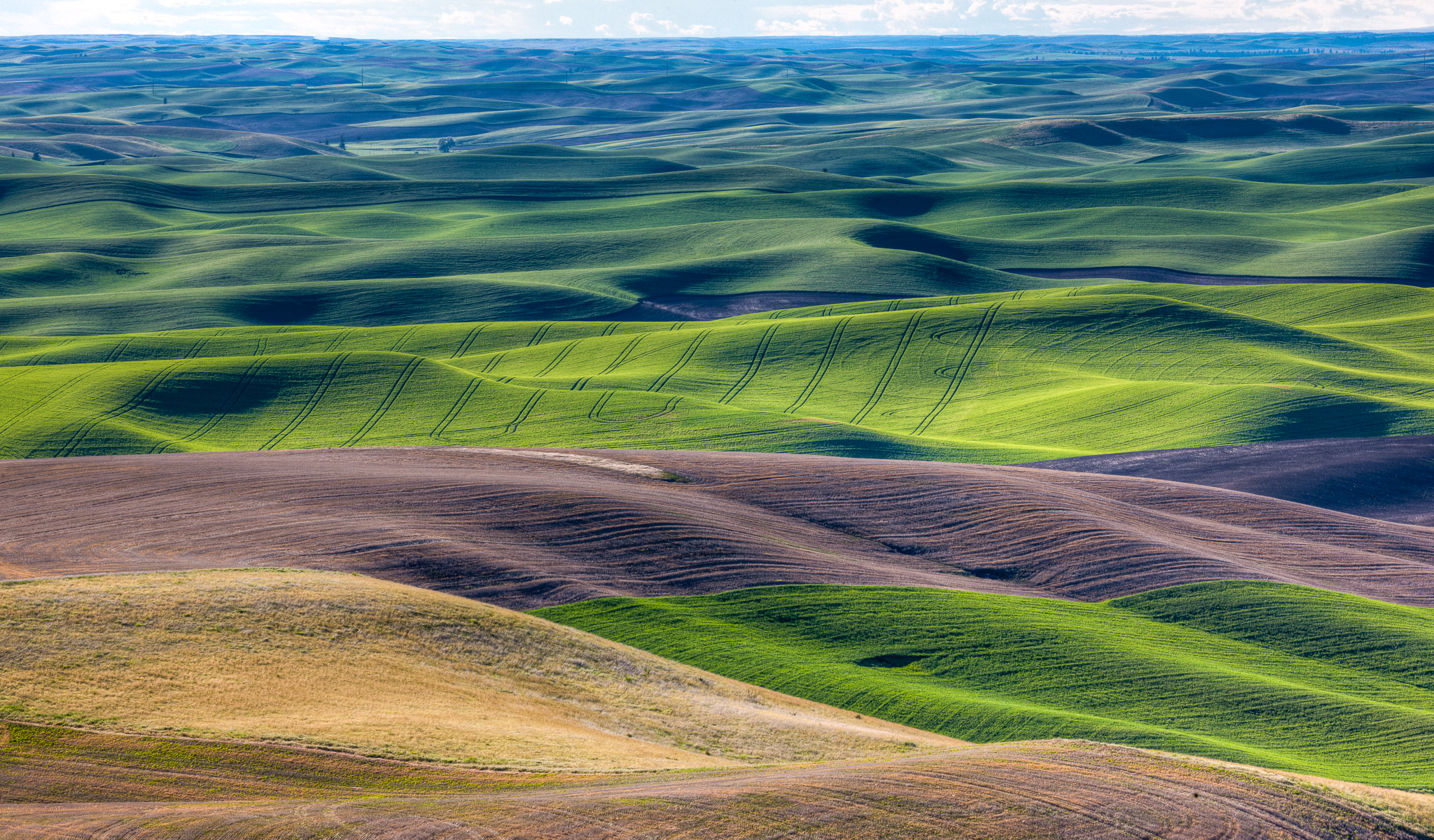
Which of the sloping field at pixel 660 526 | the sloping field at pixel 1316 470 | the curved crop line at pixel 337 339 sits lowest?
the sloping field at pixel 1316 470

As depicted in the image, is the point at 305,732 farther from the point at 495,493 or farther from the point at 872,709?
the point at 495,493

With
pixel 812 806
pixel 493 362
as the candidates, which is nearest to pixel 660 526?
pixel 812 806

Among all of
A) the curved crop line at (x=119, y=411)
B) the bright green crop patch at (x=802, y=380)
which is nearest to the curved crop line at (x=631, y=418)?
the bright green crop patch at (x=802, y=380)

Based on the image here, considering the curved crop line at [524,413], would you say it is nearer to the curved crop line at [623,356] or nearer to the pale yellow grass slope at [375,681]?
the curved crop line at [623,356]

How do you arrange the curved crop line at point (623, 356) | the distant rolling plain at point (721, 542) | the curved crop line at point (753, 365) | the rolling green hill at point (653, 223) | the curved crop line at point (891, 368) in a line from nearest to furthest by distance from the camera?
1. the distant rolling plain at point (721, 542)
2. the curved crop line at point (891, 368)
3. the curved crop line at point (753, 365)
4. the curved crop line at point (623, 356)
5. the rolling green hill at point (653, 223)

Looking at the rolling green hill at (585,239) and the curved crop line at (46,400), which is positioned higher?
the rolling green hill at (585,239)

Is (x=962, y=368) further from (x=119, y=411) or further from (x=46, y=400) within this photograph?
(x=46, y=400)

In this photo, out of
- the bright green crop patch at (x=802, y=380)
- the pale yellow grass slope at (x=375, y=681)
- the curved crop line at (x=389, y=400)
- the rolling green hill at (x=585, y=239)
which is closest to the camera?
the pale yellow grass slope at (x=375, y=681)
